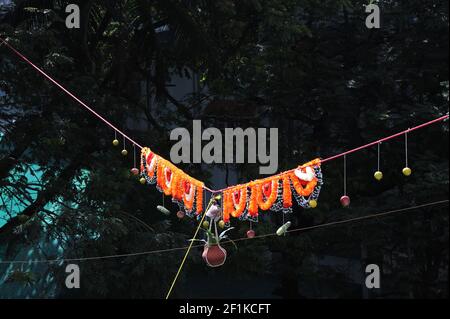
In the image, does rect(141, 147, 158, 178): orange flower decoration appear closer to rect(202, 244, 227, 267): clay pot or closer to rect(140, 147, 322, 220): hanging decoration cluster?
rect(140, 147, 322, 220): hanging decoration cluster

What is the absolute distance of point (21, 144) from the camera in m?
11.7

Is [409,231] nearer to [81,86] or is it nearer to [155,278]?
[155,278]

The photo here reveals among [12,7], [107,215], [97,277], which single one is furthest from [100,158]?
[12,7]

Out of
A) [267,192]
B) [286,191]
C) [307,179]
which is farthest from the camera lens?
[267,192]

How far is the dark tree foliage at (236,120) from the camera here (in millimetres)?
11719

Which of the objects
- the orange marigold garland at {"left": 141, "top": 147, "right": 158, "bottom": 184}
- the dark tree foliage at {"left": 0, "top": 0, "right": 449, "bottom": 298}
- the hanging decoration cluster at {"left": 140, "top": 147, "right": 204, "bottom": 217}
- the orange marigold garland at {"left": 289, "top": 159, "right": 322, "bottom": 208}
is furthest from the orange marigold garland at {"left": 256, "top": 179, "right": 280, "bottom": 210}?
the dark tree foliage at {"left": 0, "top": 0, "right": 449, "bottom": 298}
